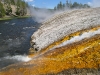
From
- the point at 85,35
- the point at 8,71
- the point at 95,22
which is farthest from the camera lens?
the point at 95,22

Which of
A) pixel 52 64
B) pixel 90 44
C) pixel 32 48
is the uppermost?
pixel 90 44

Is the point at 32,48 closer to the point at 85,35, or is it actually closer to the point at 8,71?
the point at 85,35

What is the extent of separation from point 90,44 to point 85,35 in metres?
6.49

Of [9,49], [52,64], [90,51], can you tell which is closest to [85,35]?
[90,51]

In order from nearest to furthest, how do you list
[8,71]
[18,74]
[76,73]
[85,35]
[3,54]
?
[76,73], [18,74], [8,71], [85,35], [3,54]

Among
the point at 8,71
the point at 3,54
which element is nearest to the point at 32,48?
the point at 3,54

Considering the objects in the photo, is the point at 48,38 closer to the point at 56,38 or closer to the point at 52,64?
the point at 56,38

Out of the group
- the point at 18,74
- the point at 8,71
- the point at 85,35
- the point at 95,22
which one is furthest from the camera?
the point at 95,22

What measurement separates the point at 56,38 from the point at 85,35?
787 cm

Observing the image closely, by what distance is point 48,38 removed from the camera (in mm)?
38438

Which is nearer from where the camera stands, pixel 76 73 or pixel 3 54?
pixel 76 73

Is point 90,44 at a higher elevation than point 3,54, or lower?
higher

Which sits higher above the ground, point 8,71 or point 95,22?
point 95,22

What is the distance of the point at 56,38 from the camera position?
3644 cm
